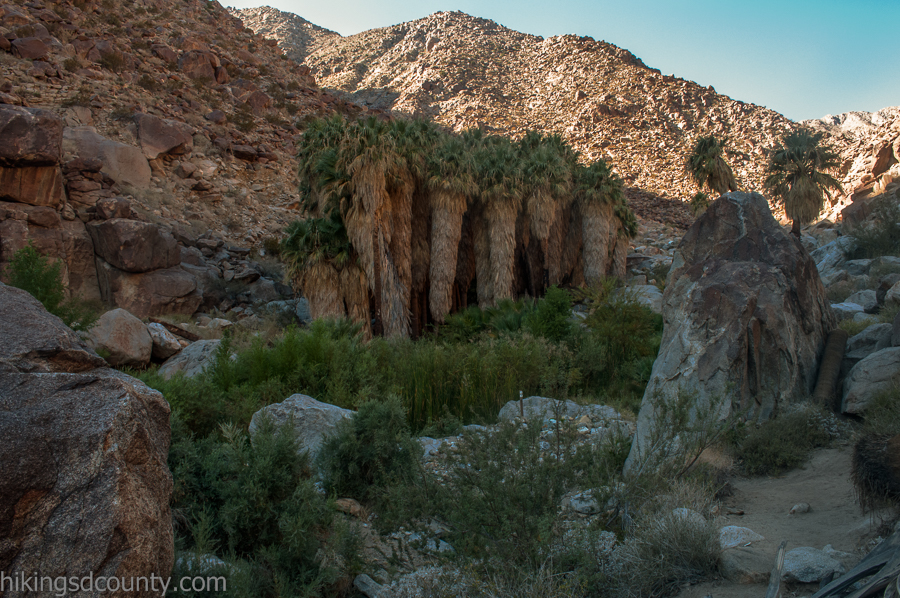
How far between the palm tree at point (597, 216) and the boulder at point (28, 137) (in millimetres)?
20351

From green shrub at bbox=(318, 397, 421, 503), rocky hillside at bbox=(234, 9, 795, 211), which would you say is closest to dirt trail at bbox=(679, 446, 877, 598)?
green shrub at bbox=(318, 397, 421, 503)

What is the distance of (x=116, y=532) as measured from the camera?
2428mm

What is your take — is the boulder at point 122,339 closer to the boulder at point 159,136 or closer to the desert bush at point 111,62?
the boulder at point 159,136

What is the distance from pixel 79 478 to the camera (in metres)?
2.44

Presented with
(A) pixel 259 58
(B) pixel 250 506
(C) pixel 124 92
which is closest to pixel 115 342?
(B) pixel 250 506

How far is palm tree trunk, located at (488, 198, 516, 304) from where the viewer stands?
20.1 metres

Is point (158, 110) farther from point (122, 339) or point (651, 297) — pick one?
point (651, 297)

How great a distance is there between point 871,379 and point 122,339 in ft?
44.6

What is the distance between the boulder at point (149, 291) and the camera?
19.0 meters

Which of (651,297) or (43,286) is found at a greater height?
(651,297)

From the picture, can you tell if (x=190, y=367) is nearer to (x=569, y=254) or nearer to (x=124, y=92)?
(x=569, y=254)

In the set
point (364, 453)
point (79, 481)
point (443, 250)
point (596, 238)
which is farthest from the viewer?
point (596, 238)

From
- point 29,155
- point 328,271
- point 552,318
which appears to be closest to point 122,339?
point 328,271

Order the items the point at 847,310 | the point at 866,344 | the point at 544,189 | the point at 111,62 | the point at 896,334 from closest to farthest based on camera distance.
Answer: the point at 896,334, the point at 866,344, the point at 847,310, the point at 544,189, the point at 111,62
